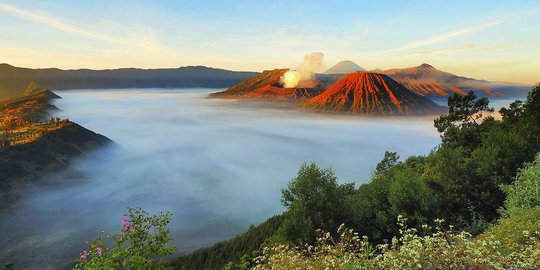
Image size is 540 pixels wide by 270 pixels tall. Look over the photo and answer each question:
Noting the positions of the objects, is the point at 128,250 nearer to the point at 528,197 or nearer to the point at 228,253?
the point at 528,197

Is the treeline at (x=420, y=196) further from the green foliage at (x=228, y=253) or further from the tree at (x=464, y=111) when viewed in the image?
the green foliage at (x=228, y=253)

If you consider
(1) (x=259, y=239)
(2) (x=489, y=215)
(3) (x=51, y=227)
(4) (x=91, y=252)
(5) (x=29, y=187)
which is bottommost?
(3) (x=51, y=227)

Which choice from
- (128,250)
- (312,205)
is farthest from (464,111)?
(128,250)

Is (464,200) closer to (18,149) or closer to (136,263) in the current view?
(136,263)

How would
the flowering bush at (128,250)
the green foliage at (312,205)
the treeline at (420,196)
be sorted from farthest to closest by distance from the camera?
the green foliage at (312,205)
the treeline at (420,196)
the flowering bush at (128,250)

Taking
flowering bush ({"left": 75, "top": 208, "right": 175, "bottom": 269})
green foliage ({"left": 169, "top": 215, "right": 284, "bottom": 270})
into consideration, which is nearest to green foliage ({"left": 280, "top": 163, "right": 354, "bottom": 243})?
flowering bush ({"left": 75, "top": 208, "right": 175, "bottom": 269})

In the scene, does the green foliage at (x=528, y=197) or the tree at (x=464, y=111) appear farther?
the tree at (x=464, y=111)

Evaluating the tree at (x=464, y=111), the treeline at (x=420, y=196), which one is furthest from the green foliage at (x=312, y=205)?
the tree at (x=464, y=111)

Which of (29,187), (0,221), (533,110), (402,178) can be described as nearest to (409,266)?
(402,178)

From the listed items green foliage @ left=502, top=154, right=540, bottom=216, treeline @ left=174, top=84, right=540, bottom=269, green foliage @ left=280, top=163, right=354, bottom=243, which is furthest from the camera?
green foliage @ left=280, top=163, right=354, bottom=243

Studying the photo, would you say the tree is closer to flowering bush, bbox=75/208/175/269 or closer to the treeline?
the treeline

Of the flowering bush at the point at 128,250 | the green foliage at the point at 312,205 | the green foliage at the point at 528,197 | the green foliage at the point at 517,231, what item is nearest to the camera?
the green foliage at the point at 517,231
